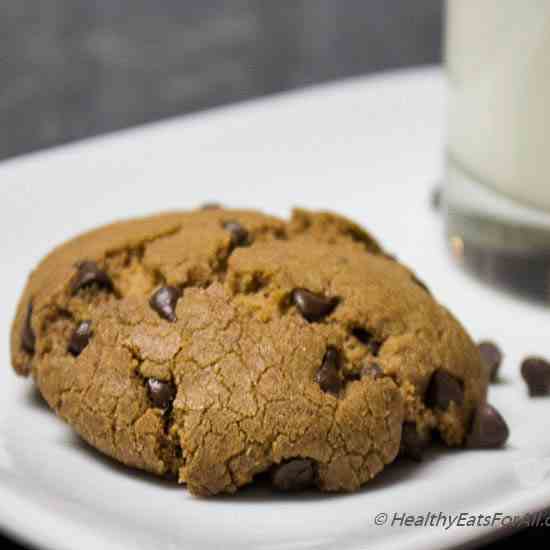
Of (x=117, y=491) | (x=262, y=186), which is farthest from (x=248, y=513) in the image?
(x=262, y=186)

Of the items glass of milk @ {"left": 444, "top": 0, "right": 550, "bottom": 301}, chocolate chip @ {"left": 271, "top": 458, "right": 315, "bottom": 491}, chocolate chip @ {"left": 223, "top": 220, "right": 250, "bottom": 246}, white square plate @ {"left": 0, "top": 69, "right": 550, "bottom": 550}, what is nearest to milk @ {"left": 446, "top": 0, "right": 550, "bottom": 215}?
glass of milk @ {"left": 444, "top": 0, "right": 550, "bottom": 301}

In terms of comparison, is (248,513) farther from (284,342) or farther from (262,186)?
(262,186)

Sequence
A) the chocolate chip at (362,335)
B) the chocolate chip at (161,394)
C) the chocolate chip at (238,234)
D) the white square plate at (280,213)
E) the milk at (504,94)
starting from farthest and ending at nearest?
the milk at (504,94) < the chocolate chip at (238,234) < the chocolate chip at (362,335) < the chocolate chip at (161,394) < the white square plate at (280,213)

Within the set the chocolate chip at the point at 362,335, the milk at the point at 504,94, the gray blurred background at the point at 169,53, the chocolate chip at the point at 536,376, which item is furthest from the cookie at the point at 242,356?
the gray blurred background at the point at 169,53

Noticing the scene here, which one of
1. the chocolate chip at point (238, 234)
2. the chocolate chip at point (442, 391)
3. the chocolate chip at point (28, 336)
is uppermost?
the chocolate chip at point (238, 234)

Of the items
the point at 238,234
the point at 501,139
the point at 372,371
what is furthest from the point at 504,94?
the point at 372,371

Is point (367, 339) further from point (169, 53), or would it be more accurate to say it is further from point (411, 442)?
point (169, 53)

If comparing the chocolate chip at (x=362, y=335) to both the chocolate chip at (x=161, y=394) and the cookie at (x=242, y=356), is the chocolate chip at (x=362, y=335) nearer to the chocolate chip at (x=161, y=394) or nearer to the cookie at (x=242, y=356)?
the cookie at (x=242, y=356)

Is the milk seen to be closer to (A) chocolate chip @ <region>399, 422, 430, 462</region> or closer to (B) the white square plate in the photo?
(B) the white square plate
